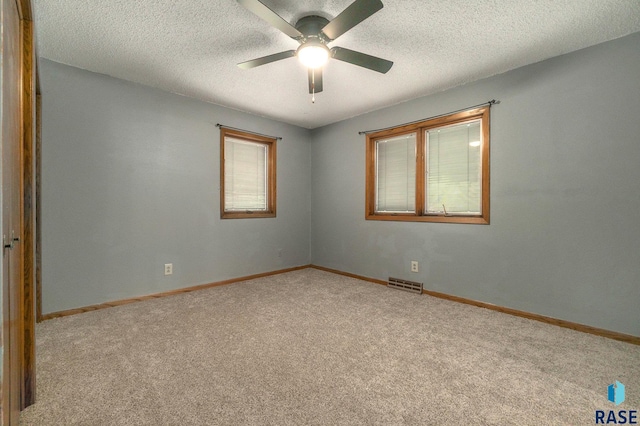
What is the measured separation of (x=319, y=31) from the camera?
77.9 inches

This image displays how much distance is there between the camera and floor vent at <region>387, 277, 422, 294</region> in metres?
3.43

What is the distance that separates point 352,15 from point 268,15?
1.70ft

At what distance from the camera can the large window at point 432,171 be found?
3.08m

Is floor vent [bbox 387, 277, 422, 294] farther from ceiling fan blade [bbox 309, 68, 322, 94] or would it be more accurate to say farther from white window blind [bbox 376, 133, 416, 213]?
ceiling fan blade [bbox 309, 68, 322, 94]

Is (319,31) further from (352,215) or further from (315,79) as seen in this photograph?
(352,215)

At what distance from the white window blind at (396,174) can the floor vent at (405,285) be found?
920mm

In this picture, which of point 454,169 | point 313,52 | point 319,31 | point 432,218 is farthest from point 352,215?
point 319,31

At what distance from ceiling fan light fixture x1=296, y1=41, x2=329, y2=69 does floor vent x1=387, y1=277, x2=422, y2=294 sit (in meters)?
2.69

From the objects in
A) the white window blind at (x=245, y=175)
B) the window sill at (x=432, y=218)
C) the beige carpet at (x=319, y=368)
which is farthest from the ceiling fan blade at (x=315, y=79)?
the beige carpet at (x=319, y=368)

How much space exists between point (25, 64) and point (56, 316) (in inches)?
88.7

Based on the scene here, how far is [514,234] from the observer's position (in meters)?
2.75

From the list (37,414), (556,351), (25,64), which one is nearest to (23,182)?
(25,64)

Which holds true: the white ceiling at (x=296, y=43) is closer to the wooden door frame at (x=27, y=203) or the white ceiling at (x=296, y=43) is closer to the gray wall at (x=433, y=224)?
the gray wall at (x=433, y=224)

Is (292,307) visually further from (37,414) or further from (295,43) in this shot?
(295,43)
